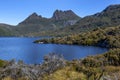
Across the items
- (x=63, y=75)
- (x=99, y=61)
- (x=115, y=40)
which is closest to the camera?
(x=63, y=75)

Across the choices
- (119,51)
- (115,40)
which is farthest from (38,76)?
(115,40)

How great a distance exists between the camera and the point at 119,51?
43.9m

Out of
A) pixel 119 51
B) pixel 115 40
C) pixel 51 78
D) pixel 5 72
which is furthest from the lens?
pixel 115 40

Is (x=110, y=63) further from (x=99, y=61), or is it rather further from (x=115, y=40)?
(x=115, y=40)

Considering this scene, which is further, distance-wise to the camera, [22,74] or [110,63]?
[110,63]

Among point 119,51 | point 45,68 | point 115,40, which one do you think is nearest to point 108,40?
point 115,40

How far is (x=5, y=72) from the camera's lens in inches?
1255

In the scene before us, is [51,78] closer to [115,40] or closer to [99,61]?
[99,61]

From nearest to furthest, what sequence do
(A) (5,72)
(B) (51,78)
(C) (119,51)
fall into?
(B) (51,78) → (A) (5,72) → (C) (119,51)

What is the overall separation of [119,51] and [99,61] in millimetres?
6256

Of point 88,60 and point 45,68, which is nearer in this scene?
point 45,68

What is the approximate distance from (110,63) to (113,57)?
200 centimetres

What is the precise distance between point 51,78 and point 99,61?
1417cm

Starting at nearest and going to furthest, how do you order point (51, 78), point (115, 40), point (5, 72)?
1. point (51, 78)
2. point (5, 72)
3. point (115, 40)
